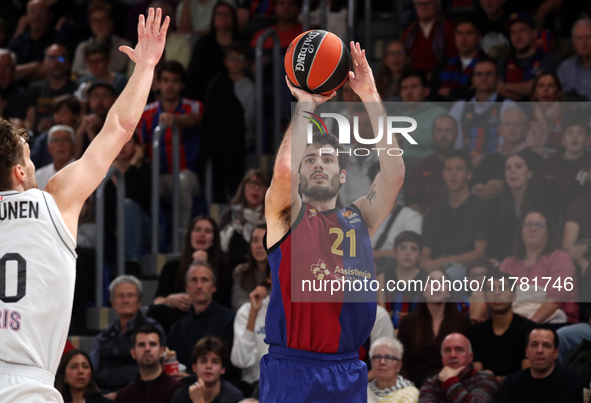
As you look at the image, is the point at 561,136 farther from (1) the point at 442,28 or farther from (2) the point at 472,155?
(1) the point at 442,28

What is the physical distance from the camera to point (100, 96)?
10.9m

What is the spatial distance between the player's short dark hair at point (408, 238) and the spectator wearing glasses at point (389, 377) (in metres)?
1.06

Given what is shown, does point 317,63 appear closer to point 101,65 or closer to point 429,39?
point 429,39

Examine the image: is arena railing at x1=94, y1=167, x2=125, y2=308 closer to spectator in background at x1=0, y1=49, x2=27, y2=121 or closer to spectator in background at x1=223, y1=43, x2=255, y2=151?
spectator in background at x1=223, y1=43, x2=255, y2=151

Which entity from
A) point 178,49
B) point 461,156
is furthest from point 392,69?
point 178,49

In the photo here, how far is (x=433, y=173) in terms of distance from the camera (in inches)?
354

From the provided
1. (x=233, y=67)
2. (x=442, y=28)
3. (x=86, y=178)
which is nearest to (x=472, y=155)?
(x=442, y=28)

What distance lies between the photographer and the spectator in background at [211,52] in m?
11.2

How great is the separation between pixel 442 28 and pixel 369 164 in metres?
2.59

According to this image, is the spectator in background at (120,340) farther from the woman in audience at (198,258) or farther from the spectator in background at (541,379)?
the spectator in background at (541,379)

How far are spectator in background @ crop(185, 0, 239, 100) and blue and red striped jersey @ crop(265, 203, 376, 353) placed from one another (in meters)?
5.79

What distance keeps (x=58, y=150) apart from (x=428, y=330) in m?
4.58

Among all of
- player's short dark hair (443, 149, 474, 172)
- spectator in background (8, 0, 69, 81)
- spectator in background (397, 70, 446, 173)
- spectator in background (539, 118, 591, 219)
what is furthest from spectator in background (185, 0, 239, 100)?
spectator in background (539, 118, 591, 219)

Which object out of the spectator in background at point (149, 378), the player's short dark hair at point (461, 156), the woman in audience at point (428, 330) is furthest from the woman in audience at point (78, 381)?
the player's short dark hair at point (461, 156)
